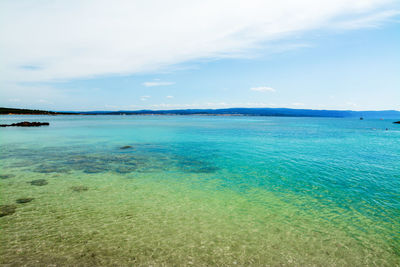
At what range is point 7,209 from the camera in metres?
11.8

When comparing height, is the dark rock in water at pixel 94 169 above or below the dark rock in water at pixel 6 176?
below

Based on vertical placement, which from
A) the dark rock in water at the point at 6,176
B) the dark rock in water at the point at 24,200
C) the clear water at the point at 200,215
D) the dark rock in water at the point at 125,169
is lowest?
the clear water at the point at 200,215

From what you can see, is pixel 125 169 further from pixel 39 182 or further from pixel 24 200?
pixel 24 200

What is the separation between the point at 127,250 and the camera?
8633mm

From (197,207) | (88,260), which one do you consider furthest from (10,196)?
(197,207)

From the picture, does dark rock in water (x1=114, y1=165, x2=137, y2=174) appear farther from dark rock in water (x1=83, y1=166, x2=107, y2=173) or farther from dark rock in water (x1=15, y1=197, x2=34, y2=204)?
dark rock in water (x1=15, y1=197, x2=34, y2=204)

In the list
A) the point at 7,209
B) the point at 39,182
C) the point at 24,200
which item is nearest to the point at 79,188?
the point at 24,200

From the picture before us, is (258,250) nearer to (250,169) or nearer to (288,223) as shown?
(288,223)

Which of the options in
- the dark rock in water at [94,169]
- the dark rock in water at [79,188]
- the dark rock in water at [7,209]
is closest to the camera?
the dark rock in water at [7,209]

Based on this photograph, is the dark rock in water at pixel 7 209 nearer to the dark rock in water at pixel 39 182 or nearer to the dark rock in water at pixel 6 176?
the dark rock in water at pixel 39 182

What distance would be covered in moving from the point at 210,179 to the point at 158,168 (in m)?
6.06

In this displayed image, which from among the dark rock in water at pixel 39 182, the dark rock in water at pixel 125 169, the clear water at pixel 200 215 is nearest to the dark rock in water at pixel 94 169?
the clear water at pixel 200 215

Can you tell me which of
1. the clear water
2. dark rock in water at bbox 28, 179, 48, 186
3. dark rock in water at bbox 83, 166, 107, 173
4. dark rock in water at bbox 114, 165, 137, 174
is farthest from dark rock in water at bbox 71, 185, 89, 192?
dark rock in water at bbox 114, 165, 137, 174

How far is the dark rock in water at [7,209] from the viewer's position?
11.3m
